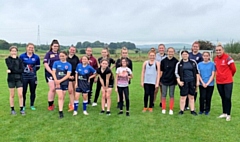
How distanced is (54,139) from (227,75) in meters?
4.30

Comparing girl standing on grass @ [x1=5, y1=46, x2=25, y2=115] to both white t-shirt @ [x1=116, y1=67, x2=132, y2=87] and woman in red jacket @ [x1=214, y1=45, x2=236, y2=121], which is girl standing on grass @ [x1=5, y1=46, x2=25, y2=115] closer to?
white t-shirt @ [x1=116, y1=67, x2=132, y2=87]

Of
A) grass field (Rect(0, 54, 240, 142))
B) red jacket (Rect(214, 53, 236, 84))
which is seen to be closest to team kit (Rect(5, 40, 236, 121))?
red jacket (Rect(214, 53, 236, 84))

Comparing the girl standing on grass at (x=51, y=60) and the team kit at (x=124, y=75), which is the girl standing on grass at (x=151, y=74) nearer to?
the team kit at (x=124, y=75)

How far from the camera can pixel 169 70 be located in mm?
6836

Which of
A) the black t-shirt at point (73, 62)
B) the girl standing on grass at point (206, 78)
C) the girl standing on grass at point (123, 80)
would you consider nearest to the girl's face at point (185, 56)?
the girl standing on grass at point (206, 78)

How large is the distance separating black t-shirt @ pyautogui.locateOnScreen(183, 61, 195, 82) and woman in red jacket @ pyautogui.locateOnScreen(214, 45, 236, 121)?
2.11ft

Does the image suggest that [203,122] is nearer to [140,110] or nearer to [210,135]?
[210,135]

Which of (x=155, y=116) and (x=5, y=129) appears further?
(x=155, y=116)

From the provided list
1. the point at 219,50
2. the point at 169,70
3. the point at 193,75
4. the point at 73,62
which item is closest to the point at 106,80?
the point at 73,62

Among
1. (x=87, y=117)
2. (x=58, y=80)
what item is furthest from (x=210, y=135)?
(x=58, y=80)

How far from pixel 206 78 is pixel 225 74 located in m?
0.54

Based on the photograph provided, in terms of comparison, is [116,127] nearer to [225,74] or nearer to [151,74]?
[151,74]

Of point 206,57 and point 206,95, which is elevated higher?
point 206,57

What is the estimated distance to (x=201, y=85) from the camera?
680 centimetres
